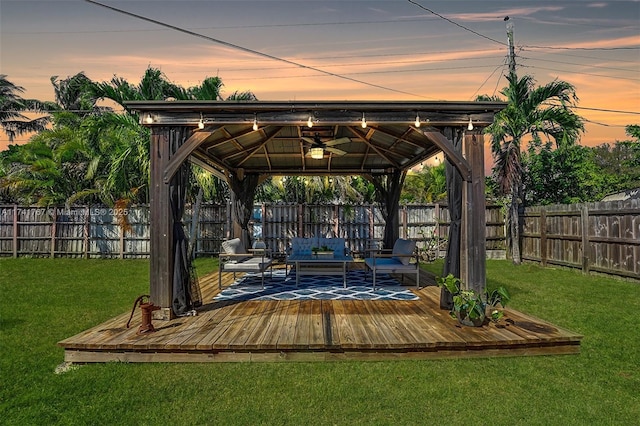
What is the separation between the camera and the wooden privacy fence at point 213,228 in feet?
41.1

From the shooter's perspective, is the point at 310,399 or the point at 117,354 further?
the point at 117,354

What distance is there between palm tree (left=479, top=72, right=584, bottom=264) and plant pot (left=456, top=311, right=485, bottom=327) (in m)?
7.66

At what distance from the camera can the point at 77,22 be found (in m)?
8.45

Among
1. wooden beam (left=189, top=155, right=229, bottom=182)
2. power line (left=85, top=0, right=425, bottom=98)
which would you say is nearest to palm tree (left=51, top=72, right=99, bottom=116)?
power line (left=85, top=0, right=425, bottom=98)

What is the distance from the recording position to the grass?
9.15 feet

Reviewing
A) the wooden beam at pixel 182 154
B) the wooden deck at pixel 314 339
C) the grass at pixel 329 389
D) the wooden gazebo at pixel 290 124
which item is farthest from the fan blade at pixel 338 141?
the grass at pixel 329 389

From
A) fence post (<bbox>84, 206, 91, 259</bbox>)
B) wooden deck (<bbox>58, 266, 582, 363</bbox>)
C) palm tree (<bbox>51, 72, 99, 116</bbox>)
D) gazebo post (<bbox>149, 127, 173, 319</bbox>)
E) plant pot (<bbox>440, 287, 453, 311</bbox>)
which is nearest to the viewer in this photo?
wooden deck (<bbox>58, 266, 582, 363</bbox>)

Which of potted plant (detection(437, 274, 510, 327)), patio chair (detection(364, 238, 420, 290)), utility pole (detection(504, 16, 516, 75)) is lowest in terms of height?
potted plant (detection(437, 274, 510, 327))

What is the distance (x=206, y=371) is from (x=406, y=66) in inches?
496

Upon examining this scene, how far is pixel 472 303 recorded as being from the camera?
4516 millimetres

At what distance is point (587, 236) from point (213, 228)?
10.9 m

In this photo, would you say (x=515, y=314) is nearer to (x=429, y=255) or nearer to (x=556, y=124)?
(x=429, y=255)

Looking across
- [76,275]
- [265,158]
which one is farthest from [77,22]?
[76,275]

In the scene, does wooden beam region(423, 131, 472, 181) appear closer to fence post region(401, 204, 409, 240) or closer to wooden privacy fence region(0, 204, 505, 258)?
wooden privacy fence region(0, 204, 505, 258)
